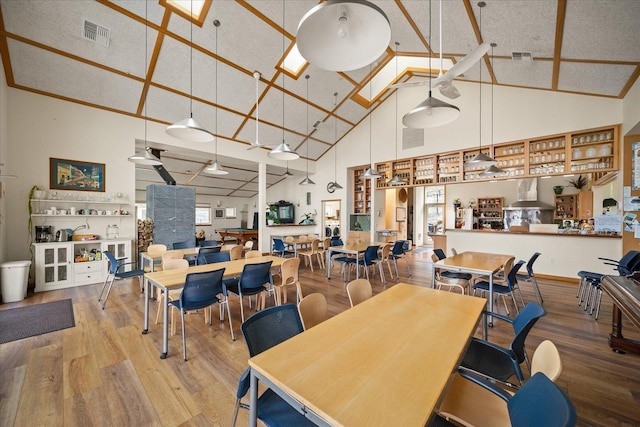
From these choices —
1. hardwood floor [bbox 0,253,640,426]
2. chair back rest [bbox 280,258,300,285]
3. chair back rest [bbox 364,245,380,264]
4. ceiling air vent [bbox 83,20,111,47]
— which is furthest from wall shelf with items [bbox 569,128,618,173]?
ceiling air vent [bbox 83,20,111,47]

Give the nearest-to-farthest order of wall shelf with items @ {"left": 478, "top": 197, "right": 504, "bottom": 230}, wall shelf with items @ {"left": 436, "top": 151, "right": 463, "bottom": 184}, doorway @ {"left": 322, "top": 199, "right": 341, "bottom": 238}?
wall shelf with items @ {"left": 436, "top": 151, "right": 463, "bottom": 184} < doorway @ {"left": 322, "top": 199, "right": 341, "bottom": 238} < wall shelf with items @ {"left": 478, "top": 197, "right": 504, "bottom": 230}

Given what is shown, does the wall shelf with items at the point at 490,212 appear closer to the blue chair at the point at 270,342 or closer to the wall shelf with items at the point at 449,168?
the wall shelf with items at the point at 449,168

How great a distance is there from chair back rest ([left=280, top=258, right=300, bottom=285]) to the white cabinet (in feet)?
13.3

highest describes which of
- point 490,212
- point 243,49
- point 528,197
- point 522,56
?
point 243,49

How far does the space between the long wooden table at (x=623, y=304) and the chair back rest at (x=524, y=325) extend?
800 millimetres

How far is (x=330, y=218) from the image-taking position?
992 centimetres

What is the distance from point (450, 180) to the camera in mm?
6707

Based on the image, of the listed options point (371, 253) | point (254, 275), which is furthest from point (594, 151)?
point (254, 275)

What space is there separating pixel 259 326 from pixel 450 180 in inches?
264

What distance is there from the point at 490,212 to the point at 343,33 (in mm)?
11437

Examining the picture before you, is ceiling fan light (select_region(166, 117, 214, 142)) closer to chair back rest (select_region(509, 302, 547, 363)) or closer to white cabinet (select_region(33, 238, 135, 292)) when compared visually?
chair back rest (select_region(509, 302, 547, 363))

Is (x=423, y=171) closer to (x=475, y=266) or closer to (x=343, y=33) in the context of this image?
(x=475, y=266)

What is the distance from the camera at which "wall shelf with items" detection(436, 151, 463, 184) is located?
6.62m

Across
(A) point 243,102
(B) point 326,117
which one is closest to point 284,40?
(A) point 243,102
